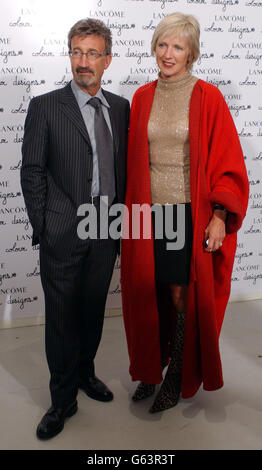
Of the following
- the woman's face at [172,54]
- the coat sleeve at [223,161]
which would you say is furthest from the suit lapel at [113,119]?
the coat sleeve at [223,161]

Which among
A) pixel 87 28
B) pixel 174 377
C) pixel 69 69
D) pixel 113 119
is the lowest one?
pixel 174 377

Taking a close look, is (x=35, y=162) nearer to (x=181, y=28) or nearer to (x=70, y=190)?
(x=70, y=190)

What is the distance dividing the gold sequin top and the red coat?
32mm

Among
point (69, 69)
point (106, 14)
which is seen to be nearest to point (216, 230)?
point (69, 69)

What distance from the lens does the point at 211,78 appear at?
312 cm

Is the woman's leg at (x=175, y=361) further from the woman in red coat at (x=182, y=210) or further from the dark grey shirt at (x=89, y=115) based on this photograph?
the dark grey shirt at (x=89, y=115)

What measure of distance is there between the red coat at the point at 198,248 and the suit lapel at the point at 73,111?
8.8 inches

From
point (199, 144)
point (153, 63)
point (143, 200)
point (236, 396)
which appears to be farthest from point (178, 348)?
point (153, 63)

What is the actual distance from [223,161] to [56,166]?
24.3 inches

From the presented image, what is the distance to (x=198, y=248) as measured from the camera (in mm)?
1977

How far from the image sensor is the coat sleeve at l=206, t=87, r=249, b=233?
6.23ft

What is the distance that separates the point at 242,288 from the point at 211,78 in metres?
1.37

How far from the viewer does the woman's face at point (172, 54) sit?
6.06ft

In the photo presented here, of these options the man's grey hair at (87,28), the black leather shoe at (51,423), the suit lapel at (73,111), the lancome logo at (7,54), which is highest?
the man's grey hair at (87,28)
